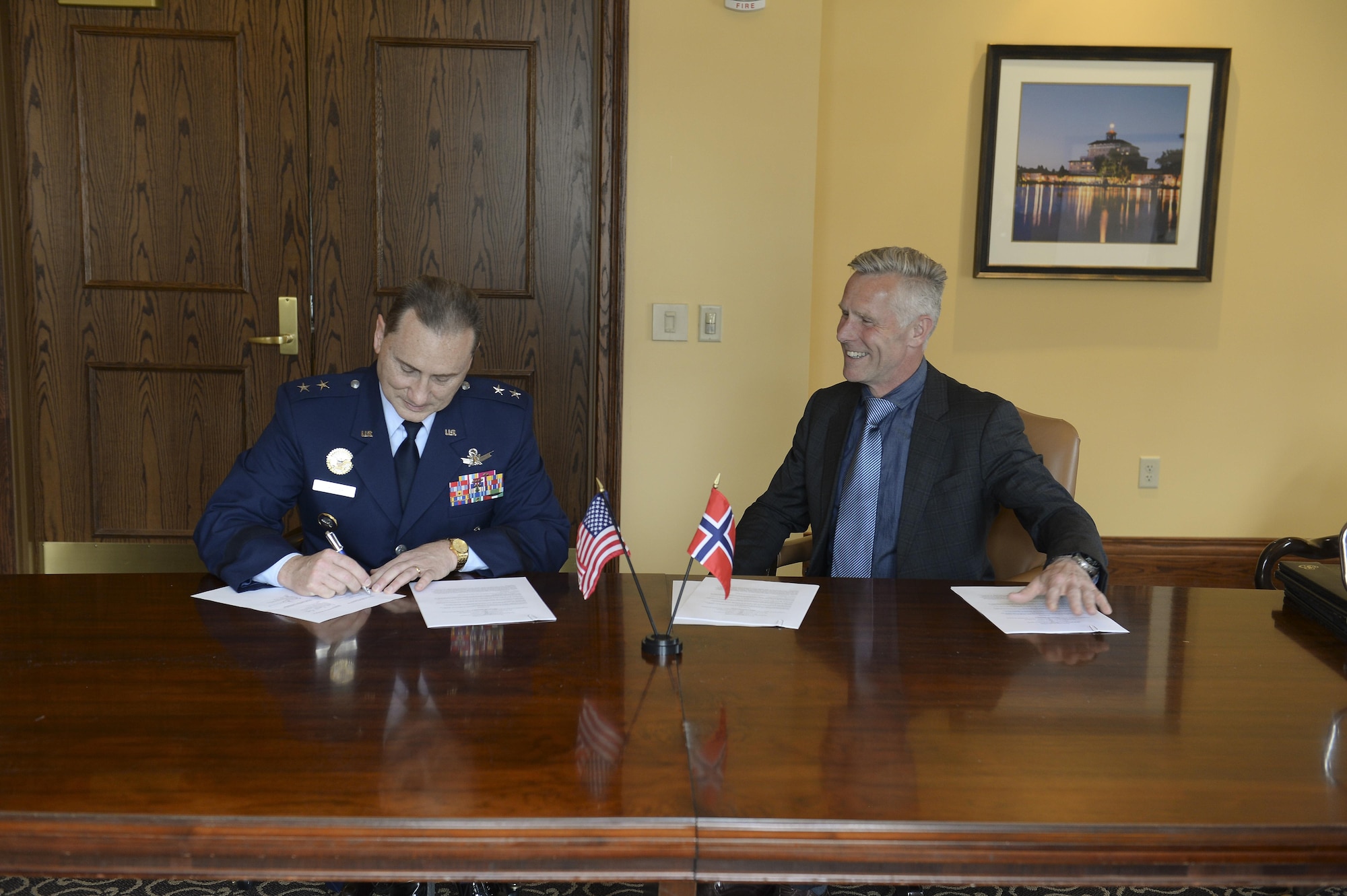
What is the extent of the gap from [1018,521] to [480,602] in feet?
4.21

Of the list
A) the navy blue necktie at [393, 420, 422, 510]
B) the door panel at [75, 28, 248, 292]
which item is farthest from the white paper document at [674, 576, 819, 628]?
the door panel at [75, 28, 248, 292]

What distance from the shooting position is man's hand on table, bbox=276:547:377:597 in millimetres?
1765

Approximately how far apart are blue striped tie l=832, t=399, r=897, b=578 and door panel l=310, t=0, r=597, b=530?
4.71 ft

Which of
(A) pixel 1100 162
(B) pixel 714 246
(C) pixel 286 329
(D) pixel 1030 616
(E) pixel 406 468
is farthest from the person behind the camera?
(A) pixel 1100 162

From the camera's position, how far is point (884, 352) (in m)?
2.43

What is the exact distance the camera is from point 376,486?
2115mm

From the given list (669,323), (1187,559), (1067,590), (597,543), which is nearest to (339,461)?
(597,543)

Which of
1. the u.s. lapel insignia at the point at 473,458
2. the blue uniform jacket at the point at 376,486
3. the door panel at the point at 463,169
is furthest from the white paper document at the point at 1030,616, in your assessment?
the door panel at the point at 463,169

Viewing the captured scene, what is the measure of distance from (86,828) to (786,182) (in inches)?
115

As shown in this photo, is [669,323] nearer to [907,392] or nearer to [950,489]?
[907,392]

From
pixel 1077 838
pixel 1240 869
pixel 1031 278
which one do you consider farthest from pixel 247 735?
pixel 1031 278

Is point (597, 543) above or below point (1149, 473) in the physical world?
above

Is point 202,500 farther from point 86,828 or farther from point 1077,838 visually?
point 1077,838

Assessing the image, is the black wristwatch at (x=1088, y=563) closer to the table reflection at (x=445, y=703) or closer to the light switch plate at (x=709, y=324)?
the table reflection at (x=445, y=703)
